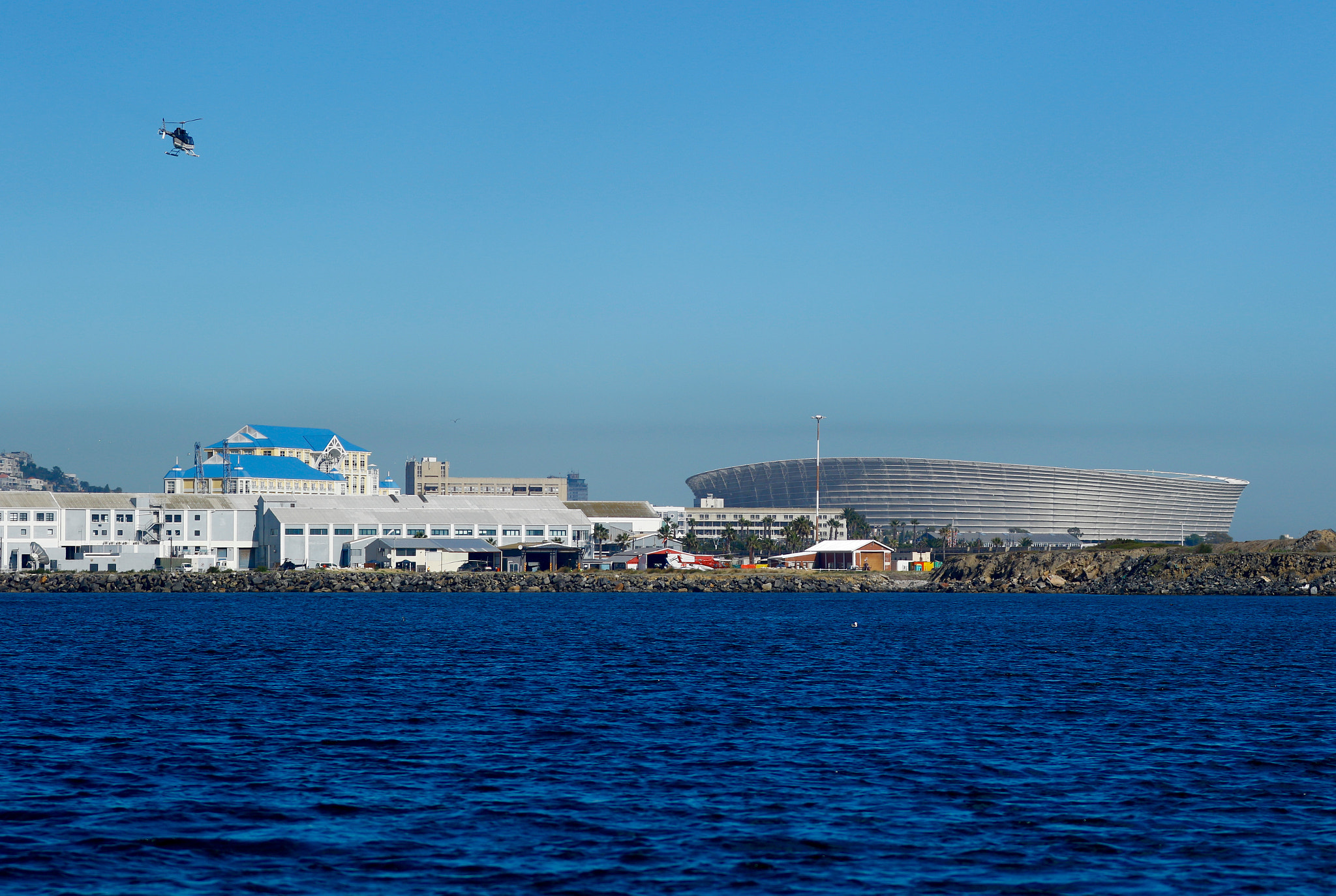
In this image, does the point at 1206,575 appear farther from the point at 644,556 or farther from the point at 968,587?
the point at 644,556

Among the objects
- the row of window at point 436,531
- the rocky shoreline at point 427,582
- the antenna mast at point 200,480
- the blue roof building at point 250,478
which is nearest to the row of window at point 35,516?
the rocky shoreline at point 427,582

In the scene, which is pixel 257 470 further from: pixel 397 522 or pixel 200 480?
pixel 397 522

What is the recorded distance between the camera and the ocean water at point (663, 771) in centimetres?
1872

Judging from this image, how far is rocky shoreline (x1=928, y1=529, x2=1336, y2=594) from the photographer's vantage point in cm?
13112

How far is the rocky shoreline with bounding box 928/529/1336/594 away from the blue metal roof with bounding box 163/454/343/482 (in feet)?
321

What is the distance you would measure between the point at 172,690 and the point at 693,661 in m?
20.3

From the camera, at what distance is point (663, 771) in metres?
26.4

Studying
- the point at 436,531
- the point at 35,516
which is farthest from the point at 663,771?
the point at 35,516

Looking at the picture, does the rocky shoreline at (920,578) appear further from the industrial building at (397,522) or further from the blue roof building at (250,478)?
the blue roof building at (250,478)

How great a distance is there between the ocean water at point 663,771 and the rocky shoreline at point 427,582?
71033 mm

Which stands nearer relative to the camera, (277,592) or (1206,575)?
(277,592)

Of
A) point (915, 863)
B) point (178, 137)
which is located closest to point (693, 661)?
point (915, 863)

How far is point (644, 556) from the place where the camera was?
160375 millimetres

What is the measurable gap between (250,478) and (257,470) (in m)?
3.70
